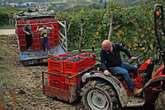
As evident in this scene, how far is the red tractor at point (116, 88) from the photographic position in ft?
23.0

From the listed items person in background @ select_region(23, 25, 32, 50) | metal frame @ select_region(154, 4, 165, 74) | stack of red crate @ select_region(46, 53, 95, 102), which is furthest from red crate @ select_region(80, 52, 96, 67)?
person in background @ select_region(23, 25, 32, 50)

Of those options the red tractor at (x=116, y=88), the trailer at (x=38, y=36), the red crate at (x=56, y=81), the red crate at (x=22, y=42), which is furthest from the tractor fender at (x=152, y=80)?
the red crate at (x=22, y=42)

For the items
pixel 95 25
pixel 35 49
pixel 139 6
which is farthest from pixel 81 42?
pixel 139 6

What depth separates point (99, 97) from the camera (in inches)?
321

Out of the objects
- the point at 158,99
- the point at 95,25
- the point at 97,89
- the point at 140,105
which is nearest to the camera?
the point at 158,99

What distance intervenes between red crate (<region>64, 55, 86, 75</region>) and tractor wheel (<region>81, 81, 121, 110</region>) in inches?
25.6

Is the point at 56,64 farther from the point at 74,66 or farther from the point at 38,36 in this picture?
the point at 38,36

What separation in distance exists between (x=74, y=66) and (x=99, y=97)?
41.7 inches

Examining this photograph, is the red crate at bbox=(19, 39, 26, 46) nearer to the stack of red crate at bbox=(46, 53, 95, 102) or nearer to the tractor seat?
the stack of red crate at bbox=(46, 53, 95, 102)

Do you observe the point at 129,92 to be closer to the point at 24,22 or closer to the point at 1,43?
the point at 24,22

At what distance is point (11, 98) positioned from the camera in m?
Result: 8.36

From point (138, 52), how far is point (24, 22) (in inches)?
193

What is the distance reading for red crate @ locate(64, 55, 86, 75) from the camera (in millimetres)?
8793

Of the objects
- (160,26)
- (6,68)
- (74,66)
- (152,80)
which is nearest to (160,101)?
(152,80)
